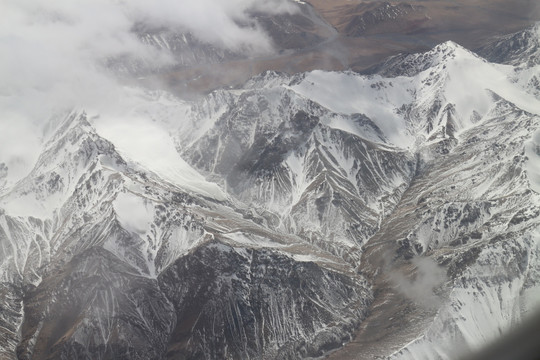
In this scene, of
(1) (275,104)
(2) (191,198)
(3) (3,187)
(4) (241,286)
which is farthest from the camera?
(1) (275,104)

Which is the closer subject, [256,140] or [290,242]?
[290,242]

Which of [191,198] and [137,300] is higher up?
[191,198]

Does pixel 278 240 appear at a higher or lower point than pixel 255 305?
higher

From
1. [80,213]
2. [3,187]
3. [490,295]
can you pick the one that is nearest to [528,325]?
[490,295]

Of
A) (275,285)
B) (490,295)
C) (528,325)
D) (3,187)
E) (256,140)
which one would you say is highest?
(3,187)

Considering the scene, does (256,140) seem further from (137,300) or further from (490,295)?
(490,295)

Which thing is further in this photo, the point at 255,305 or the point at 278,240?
the point at 278,240

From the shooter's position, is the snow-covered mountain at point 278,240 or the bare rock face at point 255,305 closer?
the snow-covered mountain at point 278,240

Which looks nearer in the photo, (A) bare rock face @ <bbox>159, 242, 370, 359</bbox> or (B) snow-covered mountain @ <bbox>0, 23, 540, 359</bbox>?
(B) snow-covered mountain @ <bbox>0, 23, 540, 359</bbox>
